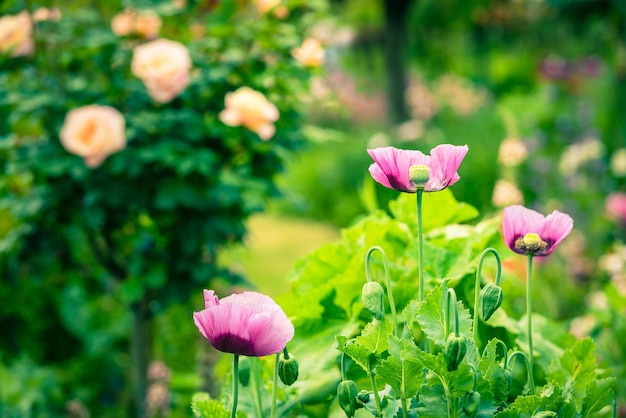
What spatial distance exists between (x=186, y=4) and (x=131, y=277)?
91 centimetres

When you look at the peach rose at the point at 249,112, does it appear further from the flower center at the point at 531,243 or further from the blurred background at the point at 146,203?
the flower center at the point at 531,243

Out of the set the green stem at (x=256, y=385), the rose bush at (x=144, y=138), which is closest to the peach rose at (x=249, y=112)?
the rose bush at (x=144, y=138)

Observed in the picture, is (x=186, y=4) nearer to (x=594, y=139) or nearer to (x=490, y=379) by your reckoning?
(x=490, y=379)

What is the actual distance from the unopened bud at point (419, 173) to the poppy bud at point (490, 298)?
0.45 ft

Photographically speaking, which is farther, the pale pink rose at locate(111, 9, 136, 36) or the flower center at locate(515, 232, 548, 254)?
the pale pink rose at locate(111, 9, 136, 36)

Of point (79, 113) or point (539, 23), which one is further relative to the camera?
point (539, 23)

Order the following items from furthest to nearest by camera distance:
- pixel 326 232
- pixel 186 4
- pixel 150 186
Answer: pixel 326 232
pixel 186 4
pixel 150 186

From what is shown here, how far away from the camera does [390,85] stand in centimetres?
885

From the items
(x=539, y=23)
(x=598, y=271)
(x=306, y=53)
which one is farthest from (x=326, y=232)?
(x=539, y=23)

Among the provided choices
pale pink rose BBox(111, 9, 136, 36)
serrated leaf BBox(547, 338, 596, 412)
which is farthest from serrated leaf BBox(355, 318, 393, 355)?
pale pink rose BBox(111, 9, 136, 36)

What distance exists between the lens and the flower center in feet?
2.80

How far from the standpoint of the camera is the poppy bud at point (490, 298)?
0.81m

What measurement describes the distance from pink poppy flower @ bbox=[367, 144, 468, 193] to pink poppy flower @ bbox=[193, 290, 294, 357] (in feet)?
0.64

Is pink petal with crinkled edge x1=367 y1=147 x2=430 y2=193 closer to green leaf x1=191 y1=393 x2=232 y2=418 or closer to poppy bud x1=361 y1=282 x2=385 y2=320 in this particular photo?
poppy bud x1=361 y1=282 x2=385 y2=320
